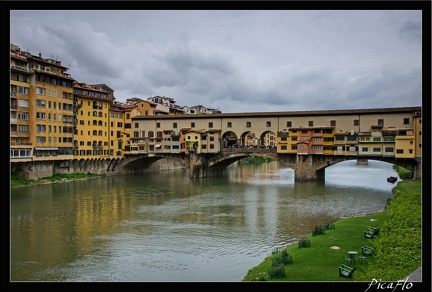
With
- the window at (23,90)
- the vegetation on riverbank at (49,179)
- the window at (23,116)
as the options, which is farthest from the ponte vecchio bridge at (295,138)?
the window at (23,90)

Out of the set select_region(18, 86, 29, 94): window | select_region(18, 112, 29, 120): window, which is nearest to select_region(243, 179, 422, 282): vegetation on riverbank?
select_region(18, 112, 29, 120): window

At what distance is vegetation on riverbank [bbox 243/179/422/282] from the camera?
7.94 m

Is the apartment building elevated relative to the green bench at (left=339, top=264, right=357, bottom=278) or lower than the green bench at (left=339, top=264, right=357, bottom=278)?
elevated

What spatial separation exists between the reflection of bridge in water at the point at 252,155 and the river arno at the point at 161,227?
3581 mm

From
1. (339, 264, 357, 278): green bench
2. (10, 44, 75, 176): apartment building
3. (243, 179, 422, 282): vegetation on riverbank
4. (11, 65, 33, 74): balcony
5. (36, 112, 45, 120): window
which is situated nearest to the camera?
(243, 179, 422, 282): vegetation on riverbank

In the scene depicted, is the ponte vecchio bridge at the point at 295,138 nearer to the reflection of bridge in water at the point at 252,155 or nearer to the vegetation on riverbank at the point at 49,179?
the reflection of bridge in water at the point at 252,155

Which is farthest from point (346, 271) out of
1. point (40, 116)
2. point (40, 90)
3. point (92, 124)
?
point (92, 124)

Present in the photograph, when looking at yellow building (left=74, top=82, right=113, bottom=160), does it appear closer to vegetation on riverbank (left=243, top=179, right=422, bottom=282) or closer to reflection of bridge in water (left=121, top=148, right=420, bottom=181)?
reflection of bridge in water (left=121, top=148, right=420, bottom=181)

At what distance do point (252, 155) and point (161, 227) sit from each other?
22.3m

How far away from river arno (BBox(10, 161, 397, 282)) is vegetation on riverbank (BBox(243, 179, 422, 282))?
1418 millimetres

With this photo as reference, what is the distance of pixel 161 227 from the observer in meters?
16.5

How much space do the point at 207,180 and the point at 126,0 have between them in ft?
109

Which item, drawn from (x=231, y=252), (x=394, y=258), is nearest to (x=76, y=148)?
(x=231, y=252)

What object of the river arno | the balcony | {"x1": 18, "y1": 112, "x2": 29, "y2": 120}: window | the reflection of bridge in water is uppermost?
the balcony
